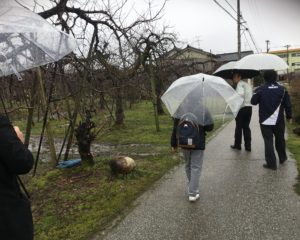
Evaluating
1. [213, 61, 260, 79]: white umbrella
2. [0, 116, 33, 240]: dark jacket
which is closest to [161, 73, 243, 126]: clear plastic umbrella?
[0, 116, 33, 240]: dark jacket

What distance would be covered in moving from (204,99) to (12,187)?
9.97 ft

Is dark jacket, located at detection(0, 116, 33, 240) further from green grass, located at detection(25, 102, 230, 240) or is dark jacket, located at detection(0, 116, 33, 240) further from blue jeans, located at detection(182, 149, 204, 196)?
blue jeans, located at detection(182, 149, 204, 196)

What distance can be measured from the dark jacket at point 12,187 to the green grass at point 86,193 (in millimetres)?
1760

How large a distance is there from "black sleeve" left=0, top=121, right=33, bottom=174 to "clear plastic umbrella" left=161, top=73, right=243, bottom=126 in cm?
294

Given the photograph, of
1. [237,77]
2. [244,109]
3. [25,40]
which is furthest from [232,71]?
[25,40]

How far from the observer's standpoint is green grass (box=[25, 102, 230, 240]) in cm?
452

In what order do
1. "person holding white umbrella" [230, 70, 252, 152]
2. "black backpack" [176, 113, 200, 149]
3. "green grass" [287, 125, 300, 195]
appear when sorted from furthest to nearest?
"person holding white umbrella" [230, 70, 252, 152]
"green grass" [287, 125, 300, 195]
"black backpack" [176, 113, 200, 149]

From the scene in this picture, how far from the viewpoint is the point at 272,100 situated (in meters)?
6.66

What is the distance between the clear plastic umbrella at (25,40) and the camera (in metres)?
3.02

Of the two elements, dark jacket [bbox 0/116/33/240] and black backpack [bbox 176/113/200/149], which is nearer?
dark jacket [bbox 0/116/33/240]

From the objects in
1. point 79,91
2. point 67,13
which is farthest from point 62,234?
point 67,13

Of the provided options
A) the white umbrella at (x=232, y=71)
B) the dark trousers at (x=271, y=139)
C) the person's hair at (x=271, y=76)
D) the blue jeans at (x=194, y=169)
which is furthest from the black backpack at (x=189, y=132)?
the white umbrella at (x=232, y=71)

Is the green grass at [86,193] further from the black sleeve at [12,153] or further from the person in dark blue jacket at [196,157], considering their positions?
the black sleeve at [12,153]

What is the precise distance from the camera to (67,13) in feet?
26.7
